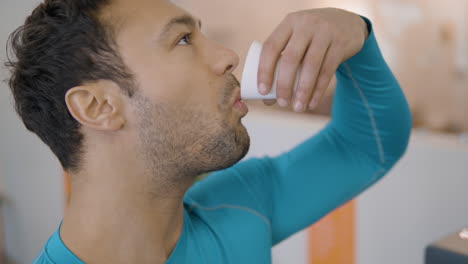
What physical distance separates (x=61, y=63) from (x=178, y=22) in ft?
0.72

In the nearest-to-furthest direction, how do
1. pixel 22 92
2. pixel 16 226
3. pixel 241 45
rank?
pixel 22 92 → pixel 16 226 → pixel 241 45

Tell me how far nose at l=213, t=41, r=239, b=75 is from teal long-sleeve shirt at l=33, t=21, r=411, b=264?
0.25 metres

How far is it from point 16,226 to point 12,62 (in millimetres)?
2008

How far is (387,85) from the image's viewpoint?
1.08 meters

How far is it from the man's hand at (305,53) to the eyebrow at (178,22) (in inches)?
7.1

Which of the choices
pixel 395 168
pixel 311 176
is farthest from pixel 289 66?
pixel 395 168

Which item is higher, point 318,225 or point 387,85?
point 387,85

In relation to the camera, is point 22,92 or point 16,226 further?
point 16,226

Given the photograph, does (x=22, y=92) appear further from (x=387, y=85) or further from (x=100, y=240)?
(x=387, y=85)

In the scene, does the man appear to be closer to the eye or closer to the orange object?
the eye

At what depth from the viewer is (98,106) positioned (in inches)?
35.8

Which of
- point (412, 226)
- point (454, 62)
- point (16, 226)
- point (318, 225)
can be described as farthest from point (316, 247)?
point (454, 62)

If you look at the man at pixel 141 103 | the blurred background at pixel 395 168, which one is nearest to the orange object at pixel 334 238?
the blurred background at pixel 395 168

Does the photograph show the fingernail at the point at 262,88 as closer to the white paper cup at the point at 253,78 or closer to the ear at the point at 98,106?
the white paper cup at the point at 253,78
